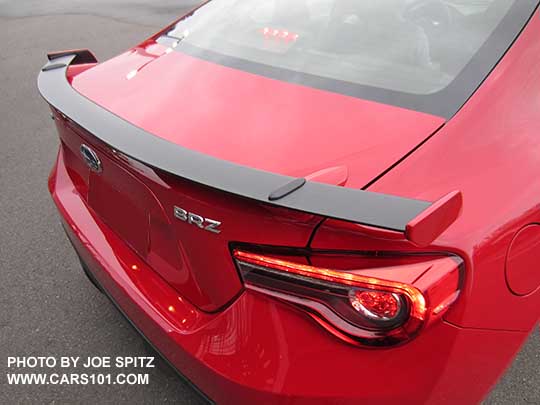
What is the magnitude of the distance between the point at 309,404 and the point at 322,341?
155 millimetres

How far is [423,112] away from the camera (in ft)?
4.22

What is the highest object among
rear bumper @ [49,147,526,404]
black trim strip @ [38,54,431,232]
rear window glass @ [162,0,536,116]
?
rear window glass @ [162,0,536,116]

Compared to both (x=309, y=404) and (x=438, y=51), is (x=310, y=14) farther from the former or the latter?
(x=309, y=404)

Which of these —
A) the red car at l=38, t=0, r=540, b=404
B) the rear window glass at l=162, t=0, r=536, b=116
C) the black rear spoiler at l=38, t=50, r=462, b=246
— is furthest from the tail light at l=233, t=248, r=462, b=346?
the rear window glass at l=162, t=0, r=536, b=116

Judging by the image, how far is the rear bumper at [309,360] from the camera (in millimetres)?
Answer: 1076

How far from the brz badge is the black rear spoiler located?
12 cm

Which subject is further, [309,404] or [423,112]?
[423,112]

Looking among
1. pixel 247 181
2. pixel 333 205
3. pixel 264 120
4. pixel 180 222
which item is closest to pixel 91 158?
pixel 180 222

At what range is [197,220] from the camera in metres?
1.18

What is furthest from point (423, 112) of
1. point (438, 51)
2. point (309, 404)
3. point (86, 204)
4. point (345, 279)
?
point (86, 204)

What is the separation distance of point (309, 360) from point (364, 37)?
42.7 inches

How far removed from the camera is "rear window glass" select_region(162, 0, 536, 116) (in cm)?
144

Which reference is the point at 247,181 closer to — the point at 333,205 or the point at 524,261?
the point at 333,205

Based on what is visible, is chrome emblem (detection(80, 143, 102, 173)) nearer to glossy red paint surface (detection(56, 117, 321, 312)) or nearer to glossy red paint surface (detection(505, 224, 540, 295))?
glossy red paint surface (detection(56, 117, 321, 312))
